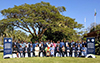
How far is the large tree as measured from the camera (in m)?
22.0

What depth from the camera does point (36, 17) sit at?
2191cm

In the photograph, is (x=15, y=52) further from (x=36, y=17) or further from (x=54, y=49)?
(x=36, y=17)

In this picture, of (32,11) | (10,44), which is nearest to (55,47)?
(10,44)

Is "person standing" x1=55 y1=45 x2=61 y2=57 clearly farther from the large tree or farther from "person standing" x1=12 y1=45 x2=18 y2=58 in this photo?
the large tree

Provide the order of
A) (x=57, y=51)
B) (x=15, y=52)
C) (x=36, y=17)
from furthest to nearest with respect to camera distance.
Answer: (x=36, y=17) → (x=57, y=51) → (x=15, y=52)

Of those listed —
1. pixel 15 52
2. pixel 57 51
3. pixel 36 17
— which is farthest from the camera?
pixel 36 17

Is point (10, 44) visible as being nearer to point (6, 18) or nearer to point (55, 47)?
point (55, 47)

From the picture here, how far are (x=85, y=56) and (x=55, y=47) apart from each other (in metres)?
2.99

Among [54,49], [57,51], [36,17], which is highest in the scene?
[36,17]

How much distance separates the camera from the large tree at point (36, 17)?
22.0 meters

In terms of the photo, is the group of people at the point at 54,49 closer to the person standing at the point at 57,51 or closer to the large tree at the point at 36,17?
the person standing at the point at 57,51

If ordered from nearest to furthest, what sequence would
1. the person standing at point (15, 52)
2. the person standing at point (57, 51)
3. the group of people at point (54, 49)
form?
the person standing at point (15, 52), the group of people at point (54, 49), the person standing at point (57, 51)

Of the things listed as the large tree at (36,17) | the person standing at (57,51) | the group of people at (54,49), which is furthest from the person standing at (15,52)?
the large tree at (36,17)

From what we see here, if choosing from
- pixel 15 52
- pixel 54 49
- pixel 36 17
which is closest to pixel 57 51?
pixel 54 49
